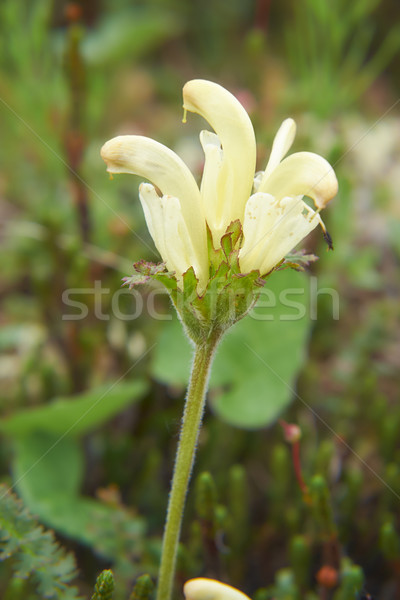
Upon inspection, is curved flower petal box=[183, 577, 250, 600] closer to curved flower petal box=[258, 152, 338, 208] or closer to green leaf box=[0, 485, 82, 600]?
green leaf box=[0, 485, 82, 600]

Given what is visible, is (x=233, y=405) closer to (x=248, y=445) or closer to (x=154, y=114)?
(x=248, y=445)

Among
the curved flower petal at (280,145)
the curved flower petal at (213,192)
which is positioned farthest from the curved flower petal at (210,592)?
the curved flower petal at (280,145)

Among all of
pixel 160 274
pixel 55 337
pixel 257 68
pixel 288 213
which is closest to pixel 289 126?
pixel 288 213

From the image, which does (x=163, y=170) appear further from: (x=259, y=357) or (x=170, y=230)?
(x=259, y=357)

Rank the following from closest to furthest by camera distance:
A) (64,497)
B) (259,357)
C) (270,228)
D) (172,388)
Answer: (270,228)
(64,497)
(259,357)
(172,388)

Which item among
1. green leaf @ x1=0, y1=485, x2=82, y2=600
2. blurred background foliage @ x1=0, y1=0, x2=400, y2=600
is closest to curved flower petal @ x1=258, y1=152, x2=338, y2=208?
blurred background foliage @ x1=0, y1=0, x2=400, y2=600

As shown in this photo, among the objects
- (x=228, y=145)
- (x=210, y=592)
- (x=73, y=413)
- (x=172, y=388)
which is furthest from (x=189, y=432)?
(x=172, y=388)

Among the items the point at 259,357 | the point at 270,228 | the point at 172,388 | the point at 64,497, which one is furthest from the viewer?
the point at 172,388
